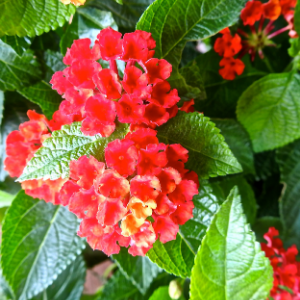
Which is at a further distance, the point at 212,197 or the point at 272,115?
the point at 272,115

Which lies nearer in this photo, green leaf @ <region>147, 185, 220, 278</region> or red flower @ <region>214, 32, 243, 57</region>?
green leaf @ <region>147, 185, 220, 278</region>

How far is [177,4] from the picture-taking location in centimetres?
44

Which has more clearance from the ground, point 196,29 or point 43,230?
point 196,29

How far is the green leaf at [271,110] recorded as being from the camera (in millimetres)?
649

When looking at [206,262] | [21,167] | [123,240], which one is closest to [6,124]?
[21,167]

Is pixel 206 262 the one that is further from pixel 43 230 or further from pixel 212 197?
pixel 43 230

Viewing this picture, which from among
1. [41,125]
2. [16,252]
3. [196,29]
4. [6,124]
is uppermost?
[196,29]

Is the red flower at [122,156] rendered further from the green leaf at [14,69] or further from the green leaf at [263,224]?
the green leaf at [263,224]

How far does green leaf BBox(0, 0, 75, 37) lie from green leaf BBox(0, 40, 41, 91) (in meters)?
0.11

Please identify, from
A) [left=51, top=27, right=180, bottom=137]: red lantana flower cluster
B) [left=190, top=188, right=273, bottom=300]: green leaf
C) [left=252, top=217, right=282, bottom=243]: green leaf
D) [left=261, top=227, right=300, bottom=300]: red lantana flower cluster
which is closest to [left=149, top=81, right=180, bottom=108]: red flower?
[left=51, top=27, right=180, bottom=137]: red lantana flower cluster

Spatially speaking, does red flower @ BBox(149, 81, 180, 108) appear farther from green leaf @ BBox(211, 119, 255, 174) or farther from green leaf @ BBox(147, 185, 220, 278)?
green leaf @ BBox(211, 119, 255, 174)

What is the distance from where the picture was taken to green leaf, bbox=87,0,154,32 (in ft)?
1.88

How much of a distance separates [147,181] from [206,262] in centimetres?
13

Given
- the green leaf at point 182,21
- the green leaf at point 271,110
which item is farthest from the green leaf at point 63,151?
the green leaf at point 271,110
